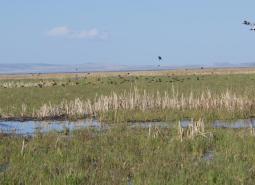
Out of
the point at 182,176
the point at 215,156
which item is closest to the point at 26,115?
the point at 215,156

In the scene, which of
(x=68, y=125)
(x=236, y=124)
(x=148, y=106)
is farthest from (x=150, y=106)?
Answer: (x=236, y=124)

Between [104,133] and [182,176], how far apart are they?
856cm

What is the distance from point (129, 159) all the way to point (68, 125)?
413 inches

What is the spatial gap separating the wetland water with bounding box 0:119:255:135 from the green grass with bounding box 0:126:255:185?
2672 millimetres

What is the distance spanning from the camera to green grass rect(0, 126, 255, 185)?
41.8 ft

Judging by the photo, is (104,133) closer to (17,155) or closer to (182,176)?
(17,155)

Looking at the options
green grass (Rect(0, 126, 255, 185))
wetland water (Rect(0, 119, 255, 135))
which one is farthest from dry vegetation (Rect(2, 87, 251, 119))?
green grass (Rect(0, 126, 255, 185))

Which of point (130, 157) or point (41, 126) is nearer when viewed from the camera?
point (130, 157)

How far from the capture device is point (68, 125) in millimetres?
25219

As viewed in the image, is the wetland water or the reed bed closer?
the wetland water

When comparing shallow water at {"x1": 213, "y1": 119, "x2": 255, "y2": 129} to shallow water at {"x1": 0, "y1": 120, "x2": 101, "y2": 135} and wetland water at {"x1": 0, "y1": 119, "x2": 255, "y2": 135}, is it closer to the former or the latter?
wetland water at {"x1": 0, "y1": 119, "x2": 255, "y2": 135}

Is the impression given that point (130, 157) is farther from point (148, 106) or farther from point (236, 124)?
point (148, 106)

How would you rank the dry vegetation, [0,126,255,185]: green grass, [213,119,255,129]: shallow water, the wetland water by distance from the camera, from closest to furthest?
[0,126,255,185]: green grass, the wetland water, [213,119,255,129]: shallow water, the dry vegetation

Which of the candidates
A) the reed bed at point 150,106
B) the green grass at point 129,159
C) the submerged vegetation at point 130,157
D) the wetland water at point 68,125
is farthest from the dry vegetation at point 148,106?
the green grass at point 129,159
